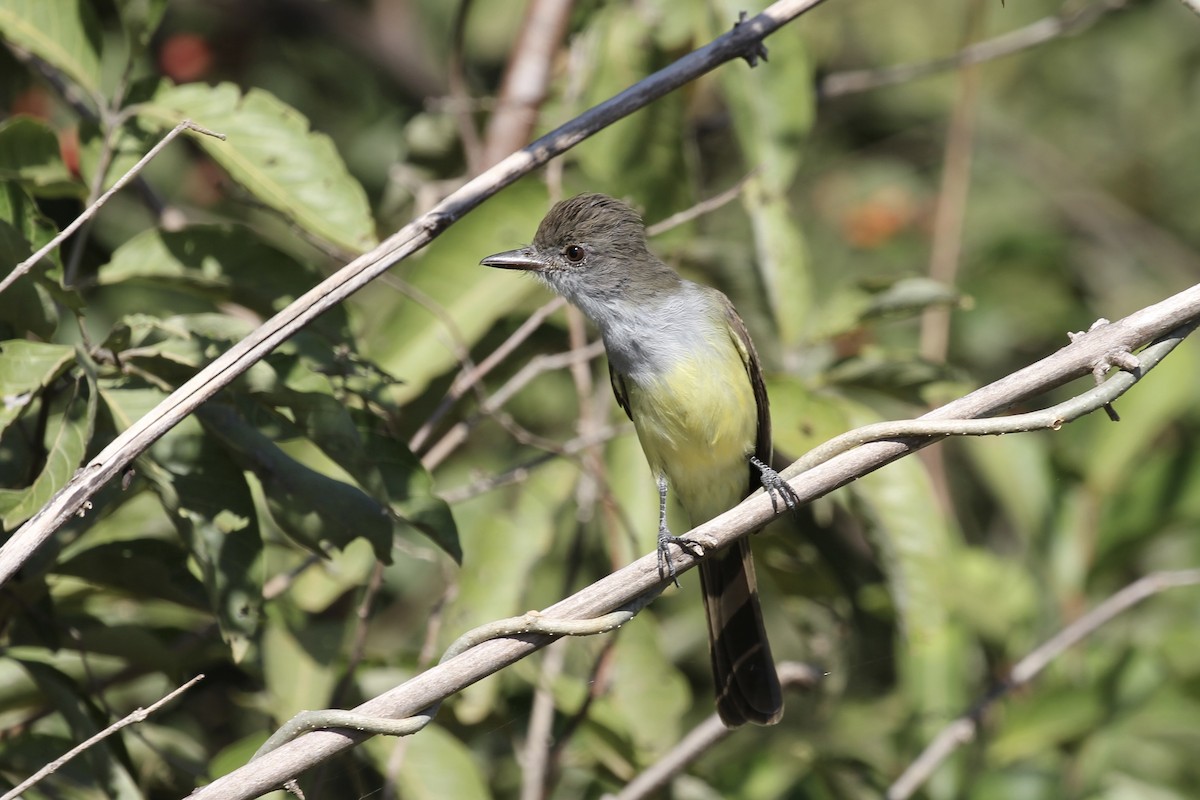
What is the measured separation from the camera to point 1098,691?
12.6ft

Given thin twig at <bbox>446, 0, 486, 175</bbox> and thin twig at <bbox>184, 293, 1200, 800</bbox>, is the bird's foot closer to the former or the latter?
thin twig at <bbox>184, 293, 1200, 800</bbox>

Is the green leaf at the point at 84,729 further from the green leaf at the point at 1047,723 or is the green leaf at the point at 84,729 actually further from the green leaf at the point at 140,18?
the green leaf at the point at 1047,723

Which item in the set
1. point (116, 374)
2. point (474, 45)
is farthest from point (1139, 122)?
point (116, 374)

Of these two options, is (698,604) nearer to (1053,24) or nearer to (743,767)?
(743,767)

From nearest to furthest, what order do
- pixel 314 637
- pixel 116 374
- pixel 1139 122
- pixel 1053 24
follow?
pixel 116 374 < pixel 314 637 < pixel 1053 24 < pixel 1139 122

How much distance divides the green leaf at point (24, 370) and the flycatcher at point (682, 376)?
1212 mm

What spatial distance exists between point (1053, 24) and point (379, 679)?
9.53ft

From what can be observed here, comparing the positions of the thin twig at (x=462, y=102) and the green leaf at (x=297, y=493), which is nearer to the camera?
the green leaf at (x=297, y=493)

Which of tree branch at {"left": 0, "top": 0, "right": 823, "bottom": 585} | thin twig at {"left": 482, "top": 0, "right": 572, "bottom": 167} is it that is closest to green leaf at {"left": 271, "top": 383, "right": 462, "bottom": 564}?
tree branch at {"left": 0, "top": 0, "right": 823, "bottom": 585}

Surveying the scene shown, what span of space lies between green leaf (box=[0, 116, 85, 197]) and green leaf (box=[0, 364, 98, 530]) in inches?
25.0

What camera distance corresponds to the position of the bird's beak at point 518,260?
11.3ft

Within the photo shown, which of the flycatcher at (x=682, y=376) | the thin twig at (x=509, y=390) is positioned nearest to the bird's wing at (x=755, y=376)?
the flycatcher at (x=682, y=376)

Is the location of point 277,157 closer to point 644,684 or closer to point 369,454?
point 369,454

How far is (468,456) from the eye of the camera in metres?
4.70
